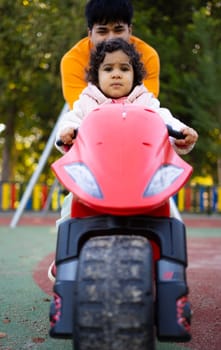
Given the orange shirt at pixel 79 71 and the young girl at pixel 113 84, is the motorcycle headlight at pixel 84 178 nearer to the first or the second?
the young girl at pixel 113 84

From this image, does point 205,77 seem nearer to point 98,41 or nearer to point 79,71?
point 98,41

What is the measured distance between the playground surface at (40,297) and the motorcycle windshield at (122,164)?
37.9 inches

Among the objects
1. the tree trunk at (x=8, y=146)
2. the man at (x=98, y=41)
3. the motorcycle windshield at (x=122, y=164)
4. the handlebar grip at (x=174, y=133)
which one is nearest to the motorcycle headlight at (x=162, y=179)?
the motorcycle windshield at (x=122, y=164)

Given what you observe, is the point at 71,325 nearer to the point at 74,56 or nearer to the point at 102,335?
the point at 102,335

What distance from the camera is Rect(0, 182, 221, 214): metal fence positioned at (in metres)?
15.6

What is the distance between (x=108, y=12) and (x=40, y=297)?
1909 millimetres

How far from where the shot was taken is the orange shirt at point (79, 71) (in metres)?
3.08

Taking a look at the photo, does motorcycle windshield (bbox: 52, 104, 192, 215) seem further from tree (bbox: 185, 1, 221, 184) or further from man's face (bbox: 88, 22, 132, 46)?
tree (bbox: 185, 1, 221, 184)

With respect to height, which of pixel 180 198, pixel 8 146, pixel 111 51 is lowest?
pixel 180 198

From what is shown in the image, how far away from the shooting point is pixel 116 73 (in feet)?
7.93

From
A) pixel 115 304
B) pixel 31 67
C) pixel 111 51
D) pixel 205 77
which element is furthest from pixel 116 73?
pixel 31 67

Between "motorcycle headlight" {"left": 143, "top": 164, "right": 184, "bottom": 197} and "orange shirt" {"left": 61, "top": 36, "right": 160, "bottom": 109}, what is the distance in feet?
4.17

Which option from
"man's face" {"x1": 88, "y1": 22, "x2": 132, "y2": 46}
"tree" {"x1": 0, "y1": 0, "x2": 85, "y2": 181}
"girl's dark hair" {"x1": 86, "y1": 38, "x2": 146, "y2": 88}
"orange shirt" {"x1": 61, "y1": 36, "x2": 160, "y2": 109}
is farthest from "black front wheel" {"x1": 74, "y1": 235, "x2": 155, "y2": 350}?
"tree" {"x1": 0, "y1": 0, "x2": 85, "y2": 181}

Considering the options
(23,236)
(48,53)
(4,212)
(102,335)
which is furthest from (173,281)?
(4,212)
